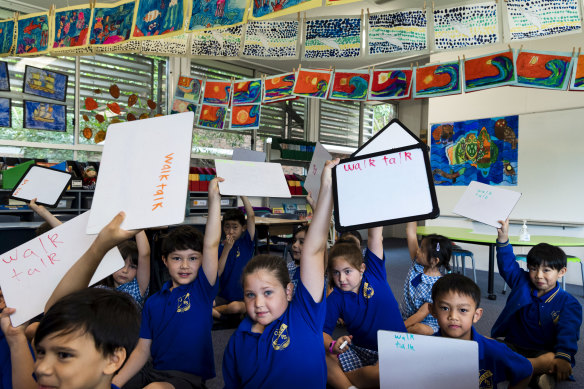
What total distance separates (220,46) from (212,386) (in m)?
2.38

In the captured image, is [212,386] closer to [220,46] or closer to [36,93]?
[220,46]

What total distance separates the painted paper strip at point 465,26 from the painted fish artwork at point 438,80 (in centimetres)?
62

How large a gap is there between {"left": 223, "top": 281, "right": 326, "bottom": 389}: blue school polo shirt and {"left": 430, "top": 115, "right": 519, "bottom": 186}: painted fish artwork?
472cm

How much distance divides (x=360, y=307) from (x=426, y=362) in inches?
30.3

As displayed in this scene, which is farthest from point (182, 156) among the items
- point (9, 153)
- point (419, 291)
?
point (9, 153)

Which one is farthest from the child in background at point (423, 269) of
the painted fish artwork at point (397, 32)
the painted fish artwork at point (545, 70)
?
the painted fish artwork at point (545, 70)

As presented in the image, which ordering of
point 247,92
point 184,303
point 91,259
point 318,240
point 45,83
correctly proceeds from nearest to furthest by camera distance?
point 91,259 < point 318,240 < point 184,303 < point 247,92 < point 45,83

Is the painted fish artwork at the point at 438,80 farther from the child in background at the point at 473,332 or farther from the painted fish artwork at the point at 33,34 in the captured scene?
the painted fish artwork at the point at 33,34

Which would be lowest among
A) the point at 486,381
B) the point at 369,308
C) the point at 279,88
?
the point at 486,381

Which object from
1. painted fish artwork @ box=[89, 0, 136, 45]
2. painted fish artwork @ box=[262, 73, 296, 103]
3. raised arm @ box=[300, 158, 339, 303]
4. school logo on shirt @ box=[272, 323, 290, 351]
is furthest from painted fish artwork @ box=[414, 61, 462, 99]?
school logo on shirt @ box=[272, 323, 290, 351]

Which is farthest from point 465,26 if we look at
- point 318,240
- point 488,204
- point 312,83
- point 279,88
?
point 318,240

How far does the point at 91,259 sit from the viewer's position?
0.89 meters

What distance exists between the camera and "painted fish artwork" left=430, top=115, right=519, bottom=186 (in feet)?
16.7

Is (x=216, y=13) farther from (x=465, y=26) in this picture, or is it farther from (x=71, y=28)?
(x=465, y=26)
